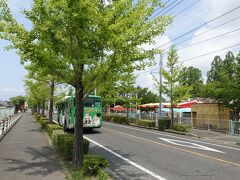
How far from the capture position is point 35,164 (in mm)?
11359

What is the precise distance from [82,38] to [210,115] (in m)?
25.5

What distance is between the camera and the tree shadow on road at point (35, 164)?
1020 cm

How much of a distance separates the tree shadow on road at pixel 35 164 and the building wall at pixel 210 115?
1939cm

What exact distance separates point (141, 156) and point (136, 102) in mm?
34426

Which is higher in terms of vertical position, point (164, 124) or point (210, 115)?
point (210, 115)

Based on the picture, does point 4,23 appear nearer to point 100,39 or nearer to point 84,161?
point 100,39

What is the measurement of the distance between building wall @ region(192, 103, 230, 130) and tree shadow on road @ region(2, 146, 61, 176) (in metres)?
19.4

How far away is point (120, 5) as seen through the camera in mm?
A: 9734

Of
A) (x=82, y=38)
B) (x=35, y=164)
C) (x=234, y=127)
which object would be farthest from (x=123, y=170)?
(x=234, y=127)

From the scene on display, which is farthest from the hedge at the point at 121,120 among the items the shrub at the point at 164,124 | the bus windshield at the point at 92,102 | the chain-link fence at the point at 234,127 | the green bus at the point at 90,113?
the chain-link fence at the point at 234,127

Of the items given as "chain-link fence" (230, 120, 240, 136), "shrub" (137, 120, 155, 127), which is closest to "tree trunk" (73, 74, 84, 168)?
"chain-link fence" (230, 120, 240, 136)

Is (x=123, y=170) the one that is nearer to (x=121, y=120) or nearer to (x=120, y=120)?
(x=121, y=120)

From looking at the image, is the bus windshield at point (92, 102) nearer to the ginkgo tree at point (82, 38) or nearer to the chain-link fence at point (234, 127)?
the chain-link fence at point (234, 127)

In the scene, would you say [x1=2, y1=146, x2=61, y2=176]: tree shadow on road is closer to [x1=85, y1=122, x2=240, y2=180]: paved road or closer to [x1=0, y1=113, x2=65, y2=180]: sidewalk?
[x1=0, y1=113, x2=65, y2=180]: sidewalk
